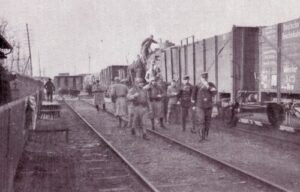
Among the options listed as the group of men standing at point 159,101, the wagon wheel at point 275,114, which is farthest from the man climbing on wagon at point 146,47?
the wagon wheel at point 275,114

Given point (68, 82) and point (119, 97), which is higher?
point (68, 82)

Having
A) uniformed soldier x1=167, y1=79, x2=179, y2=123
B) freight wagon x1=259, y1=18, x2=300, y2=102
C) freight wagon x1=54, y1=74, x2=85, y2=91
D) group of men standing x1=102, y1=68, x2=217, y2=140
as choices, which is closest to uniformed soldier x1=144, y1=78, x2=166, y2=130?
group of men standing x1=102, y1=68, x2=217, y2=140

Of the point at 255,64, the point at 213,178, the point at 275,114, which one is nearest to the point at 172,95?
the point at 255,64

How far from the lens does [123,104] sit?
15.5 meters

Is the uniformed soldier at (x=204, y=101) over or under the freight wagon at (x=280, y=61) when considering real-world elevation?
under

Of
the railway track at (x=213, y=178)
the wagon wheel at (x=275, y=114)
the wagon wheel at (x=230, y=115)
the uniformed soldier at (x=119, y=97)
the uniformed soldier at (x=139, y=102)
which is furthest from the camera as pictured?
the uniformed soldier at (x=119, y=97)

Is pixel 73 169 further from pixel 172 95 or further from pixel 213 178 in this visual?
pixel 172 95

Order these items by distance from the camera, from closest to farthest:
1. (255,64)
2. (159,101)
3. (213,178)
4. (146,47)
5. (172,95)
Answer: (213,178)
(255,64)
(159,101)
(172,95)
(146,47)

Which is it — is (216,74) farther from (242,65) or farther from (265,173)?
(265,173)

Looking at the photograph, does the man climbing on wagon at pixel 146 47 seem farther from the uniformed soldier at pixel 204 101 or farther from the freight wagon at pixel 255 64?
the uniformed soldier at pixel 204 101

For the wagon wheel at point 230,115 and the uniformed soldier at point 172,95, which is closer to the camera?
the wagon wheel at point 230,115

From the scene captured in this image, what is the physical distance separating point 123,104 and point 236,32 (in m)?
4.70

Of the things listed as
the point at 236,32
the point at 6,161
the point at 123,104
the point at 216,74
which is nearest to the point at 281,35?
the point at 236,32

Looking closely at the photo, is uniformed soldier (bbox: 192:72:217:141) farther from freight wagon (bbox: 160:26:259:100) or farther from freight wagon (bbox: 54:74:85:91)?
freight wagon (bbox: 54:74:85:91)
